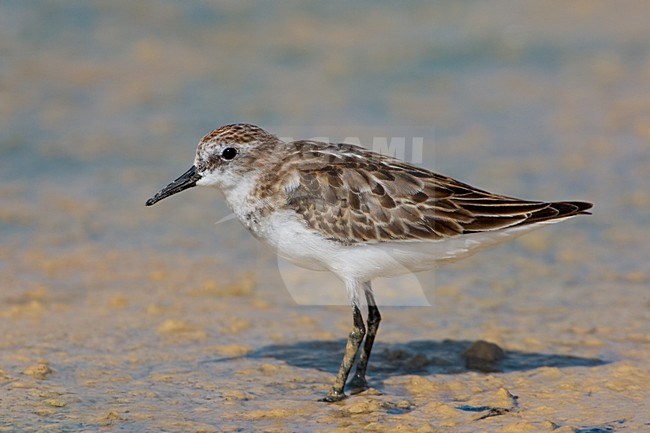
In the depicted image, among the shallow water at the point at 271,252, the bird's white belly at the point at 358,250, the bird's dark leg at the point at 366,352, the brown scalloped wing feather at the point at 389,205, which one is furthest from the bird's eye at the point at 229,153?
the shallow water at the point at 271,252

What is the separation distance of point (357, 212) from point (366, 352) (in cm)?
106

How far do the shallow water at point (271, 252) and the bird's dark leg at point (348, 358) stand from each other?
0.11 meters

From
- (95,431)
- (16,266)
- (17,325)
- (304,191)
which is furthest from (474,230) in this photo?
(16,266)

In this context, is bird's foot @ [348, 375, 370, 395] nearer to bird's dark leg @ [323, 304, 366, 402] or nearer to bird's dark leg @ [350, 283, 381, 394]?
bird's dark leg @ [350, 283, 381, 394]

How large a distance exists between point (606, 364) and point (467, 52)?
8188 mm

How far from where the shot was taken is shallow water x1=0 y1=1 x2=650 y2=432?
22.3ft

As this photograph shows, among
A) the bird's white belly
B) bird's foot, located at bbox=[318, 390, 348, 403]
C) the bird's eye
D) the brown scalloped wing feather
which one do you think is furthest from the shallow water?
the bird's eye

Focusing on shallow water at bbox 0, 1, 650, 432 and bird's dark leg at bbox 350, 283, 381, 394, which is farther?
bird's dark leg at bbox 350, 283, 381, 394

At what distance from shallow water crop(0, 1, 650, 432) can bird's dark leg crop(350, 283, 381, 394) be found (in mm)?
153

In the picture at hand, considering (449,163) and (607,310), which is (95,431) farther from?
(449,163)

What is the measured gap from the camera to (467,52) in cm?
1469

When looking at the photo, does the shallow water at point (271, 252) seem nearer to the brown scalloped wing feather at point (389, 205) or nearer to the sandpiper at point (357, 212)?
the sandpiper at point (357, 212)

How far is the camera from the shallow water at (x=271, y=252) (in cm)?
679

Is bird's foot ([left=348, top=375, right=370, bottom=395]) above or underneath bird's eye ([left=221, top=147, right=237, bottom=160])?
underneath
